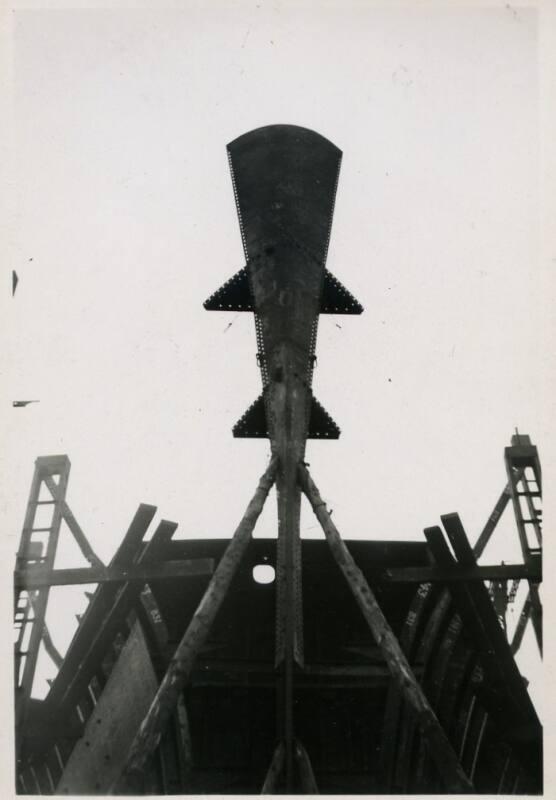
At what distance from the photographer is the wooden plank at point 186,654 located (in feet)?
13.2

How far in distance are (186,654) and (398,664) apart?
1.34 metres

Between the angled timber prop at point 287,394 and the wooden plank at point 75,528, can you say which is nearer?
the angled timber prop at point 287,394

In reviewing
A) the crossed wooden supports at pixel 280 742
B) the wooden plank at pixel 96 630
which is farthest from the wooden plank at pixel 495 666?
the wooden plank at pixel 96 630

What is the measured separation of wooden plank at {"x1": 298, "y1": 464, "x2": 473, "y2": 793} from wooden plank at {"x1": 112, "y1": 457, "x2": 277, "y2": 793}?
1.57ft

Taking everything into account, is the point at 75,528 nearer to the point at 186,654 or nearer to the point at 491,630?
the point at 186,654

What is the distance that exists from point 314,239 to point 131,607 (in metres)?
4.17

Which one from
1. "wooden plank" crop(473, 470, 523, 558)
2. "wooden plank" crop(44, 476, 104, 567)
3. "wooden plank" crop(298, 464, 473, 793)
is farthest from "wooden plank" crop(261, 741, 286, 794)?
"wooden plank" crop(473, 470, 523, 558)

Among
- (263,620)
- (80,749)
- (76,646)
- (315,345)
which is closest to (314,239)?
(315,345)

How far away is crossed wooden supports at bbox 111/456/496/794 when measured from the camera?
4.06 m

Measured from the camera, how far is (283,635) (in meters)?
5.20

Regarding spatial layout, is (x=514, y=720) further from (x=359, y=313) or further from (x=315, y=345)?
(x=359, y=313)

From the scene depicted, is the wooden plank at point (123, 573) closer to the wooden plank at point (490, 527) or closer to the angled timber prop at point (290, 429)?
the angled timber prop at point (290, 429)

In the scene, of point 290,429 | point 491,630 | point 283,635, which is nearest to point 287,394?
point 290,429

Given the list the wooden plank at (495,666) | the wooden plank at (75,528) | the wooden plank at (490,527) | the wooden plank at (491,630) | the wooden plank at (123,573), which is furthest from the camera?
the wooden plank at (490,527)
